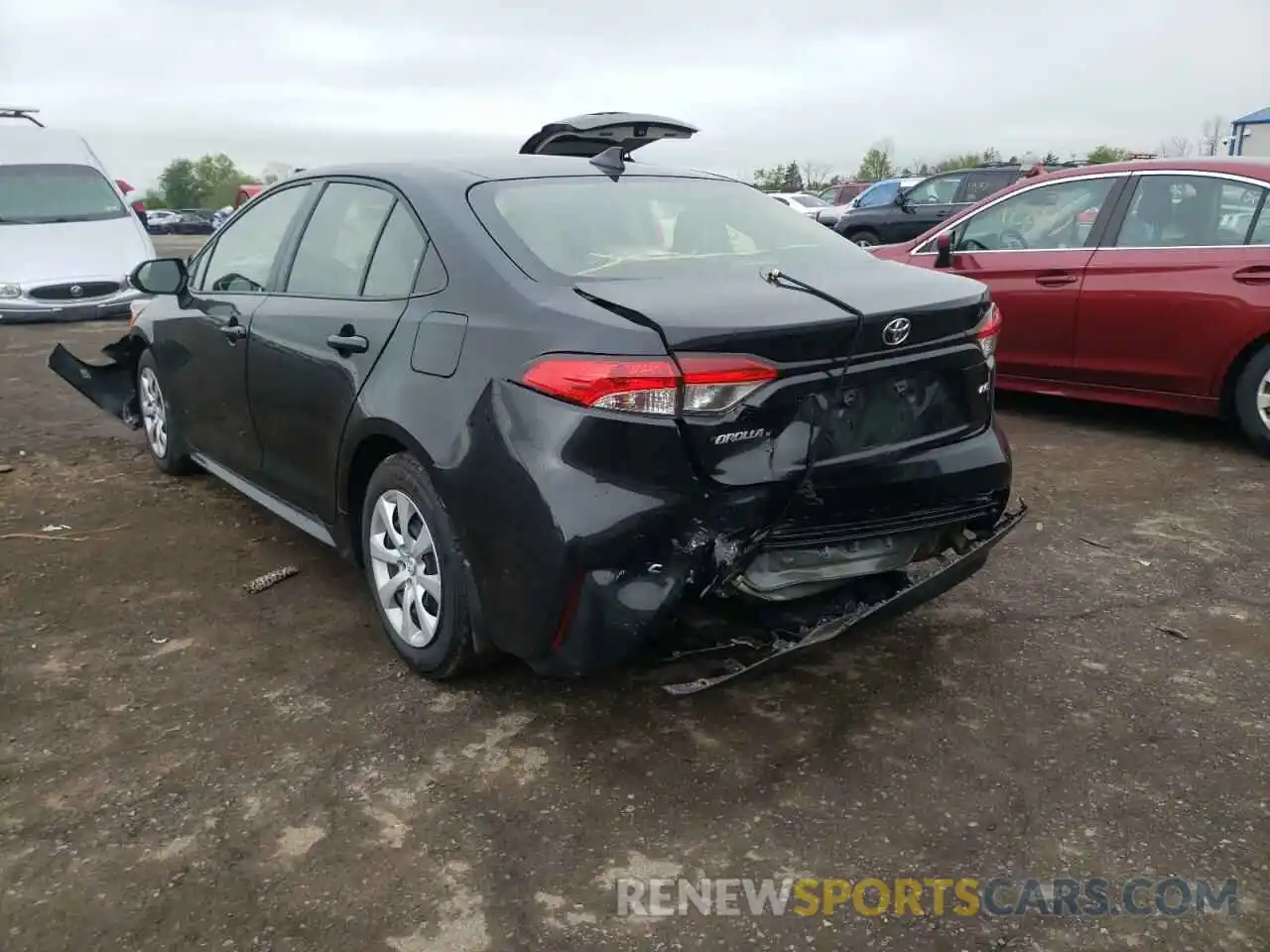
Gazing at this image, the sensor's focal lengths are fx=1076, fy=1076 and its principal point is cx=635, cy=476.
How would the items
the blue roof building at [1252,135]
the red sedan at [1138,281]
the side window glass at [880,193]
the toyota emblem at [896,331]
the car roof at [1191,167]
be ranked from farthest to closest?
the blue roof building at [1252,135]
the side window glass at [880,193]
the car roof at [1191,167]
the red sedan at [1138,281]
the toyota emblem at [896,331]

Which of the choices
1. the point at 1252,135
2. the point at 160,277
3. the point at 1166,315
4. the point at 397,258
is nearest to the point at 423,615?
the point at 397,258

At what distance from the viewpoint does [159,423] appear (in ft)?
18.2

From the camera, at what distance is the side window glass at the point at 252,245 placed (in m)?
4.18

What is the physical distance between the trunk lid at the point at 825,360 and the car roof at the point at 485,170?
2.58ft

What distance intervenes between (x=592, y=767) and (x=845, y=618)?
79cm

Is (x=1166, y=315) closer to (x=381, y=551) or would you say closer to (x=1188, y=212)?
Result: (x=1188, y=212)

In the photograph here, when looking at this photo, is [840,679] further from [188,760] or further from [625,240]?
[188,760]

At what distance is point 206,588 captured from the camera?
13.6 ft

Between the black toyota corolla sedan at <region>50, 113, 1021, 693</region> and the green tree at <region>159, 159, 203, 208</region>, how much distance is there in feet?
315

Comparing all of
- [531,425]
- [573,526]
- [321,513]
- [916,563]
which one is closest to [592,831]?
[573,526]

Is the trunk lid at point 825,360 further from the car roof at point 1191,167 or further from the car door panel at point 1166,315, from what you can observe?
the car roof at point 1191,167

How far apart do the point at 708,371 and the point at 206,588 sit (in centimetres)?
250

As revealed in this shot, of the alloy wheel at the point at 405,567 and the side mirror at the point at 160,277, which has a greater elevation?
the side mirror at the point at 160,277

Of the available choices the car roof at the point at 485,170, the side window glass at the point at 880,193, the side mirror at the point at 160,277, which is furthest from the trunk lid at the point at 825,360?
the side window glass at the point at 880,193
